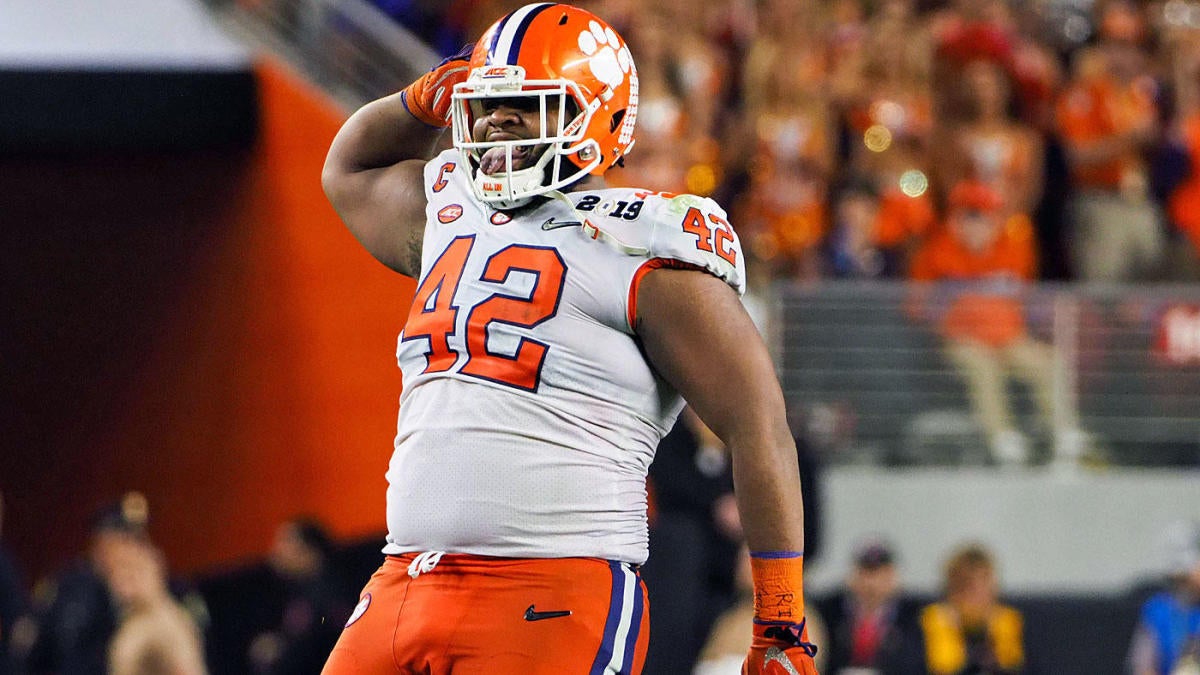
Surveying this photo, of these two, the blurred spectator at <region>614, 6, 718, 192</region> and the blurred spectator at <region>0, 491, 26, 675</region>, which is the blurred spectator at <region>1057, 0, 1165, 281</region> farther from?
the blurred spectator at <region>0, 491, 26, 675</region>

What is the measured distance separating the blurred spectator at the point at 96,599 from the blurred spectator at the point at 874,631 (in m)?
3.02

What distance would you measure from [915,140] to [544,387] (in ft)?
21.8

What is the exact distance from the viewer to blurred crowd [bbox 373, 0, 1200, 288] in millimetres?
9406

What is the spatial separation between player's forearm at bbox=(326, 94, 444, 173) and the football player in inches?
17.9

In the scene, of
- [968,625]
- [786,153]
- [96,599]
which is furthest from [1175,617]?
[96,599]

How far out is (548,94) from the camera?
3.43 meters

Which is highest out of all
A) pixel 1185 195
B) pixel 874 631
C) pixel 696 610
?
pixel 1185 195

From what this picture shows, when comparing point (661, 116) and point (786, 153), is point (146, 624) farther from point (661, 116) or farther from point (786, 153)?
point (786, 153)

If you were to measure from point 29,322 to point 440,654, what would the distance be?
8303 mm

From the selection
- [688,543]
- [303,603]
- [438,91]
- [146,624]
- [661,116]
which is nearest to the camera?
[438,91]

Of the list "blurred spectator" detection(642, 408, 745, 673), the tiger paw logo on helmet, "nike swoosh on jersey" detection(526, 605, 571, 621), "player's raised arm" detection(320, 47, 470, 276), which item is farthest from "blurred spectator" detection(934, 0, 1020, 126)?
"nike swoosh on jersey" detection(526, 605, 571, 621)

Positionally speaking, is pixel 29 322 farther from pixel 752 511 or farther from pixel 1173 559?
pixel 752 511

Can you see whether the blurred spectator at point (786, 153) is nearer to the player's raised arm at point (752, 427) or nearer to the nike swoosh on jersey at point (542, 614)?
the player's raised arm at point (752, 427)

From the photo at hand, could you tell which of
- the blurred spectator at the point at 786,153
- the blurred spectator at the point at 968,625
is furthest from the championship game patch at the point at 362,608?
the blurred spectator at the point at 786,153
